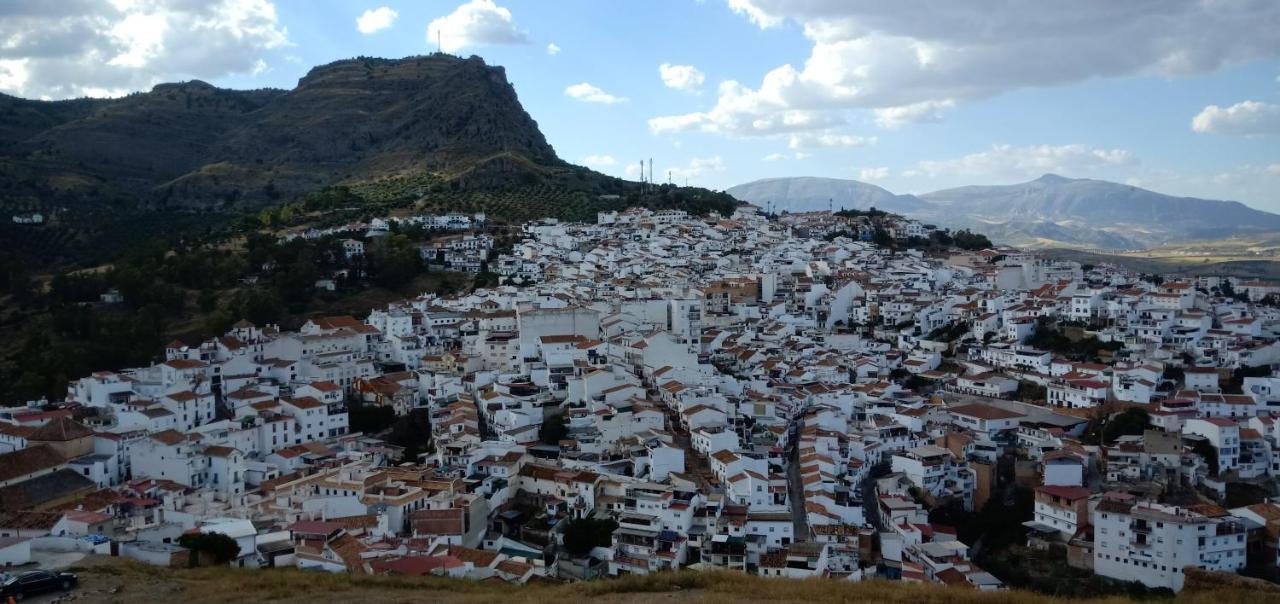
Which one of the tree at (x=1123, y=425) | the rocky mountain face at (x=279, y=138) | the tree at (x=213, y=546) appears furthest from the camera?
the rocky mountain face at (x=279, y=138)

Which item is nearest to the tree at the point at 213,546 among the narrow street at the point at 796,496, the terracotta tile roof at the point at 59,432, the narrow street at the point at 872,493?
the terracotta tile roof at the point at 59,432

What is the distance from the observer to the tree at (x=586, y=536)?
591 inches

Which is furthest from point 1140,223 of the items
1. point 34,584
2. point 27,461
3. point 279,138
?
point 34,584

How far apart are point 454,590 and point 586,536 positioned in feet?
17.5

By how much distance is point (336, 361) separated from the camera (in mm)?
24109

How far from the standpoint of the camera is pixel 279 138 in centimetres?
7119

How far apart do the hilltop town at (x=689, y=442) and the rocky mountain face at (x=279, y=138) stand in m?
29.0

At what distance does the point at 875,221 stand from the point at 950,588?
146 ft

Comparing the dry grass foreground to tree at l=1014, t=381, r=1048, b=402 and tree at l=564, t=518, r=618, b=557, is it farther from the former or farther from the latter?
tree at l=1014, t=381, r=1048, b=402

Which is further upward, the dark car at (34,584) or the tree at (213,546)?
the dark car at (34,584)

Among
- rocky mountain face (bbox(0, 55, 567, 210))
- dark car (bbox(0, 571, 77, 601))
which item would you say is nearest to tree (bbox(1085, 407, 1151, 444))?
dark car (bbox(0, 571, 77, 601))

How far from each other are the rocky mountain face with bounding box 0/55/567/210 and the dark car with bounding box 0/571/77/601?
4393 cm

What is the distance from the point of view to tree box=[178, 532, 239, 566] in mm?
11844

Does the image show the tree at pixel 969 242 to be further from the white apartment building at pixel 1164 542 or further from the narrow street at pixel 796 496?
the white apartment building at pixel 1164 542
